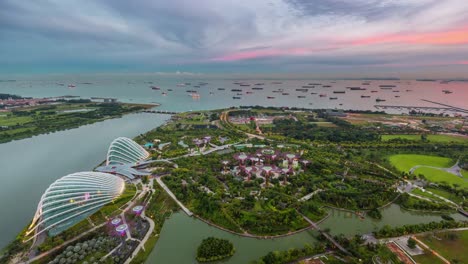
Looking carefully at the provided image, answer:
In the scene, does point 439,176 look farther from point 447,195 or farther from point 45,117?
point 45,117

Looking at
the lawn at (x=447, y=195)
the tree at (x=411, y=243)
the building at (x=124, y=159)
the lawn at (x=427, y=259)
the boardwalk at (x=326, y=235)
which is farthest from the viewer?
the building at (x=124, y=159)

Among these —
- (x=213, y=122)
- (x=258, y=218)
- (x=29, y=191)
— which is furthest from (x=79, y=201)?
(x=213, y=122)

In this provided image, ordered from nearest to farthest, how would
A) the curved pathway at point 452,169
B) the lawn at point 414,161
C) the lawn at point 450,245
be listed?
the lawn at point 450,245
the curved pathway at point 452,169
the lawn at point 414,161

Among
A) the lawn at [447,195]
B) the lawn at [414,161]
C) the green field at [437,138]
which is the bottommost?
the lawn at [447,195]

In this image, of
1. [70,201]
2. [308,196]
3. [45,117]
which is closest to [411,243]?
[308,196]

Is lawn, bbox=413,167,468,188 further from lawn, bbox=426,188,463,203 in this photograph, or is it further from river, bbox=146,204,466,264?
river, bbox=146,204,466,264

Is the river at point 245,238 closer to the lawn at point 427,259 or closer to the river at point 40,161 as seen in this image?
the lawn at point 427,259

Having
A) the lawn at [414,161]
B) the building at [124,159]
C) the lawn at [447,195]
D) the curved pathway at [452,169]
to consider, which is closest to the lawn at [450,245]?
the lawn at [447,195]
